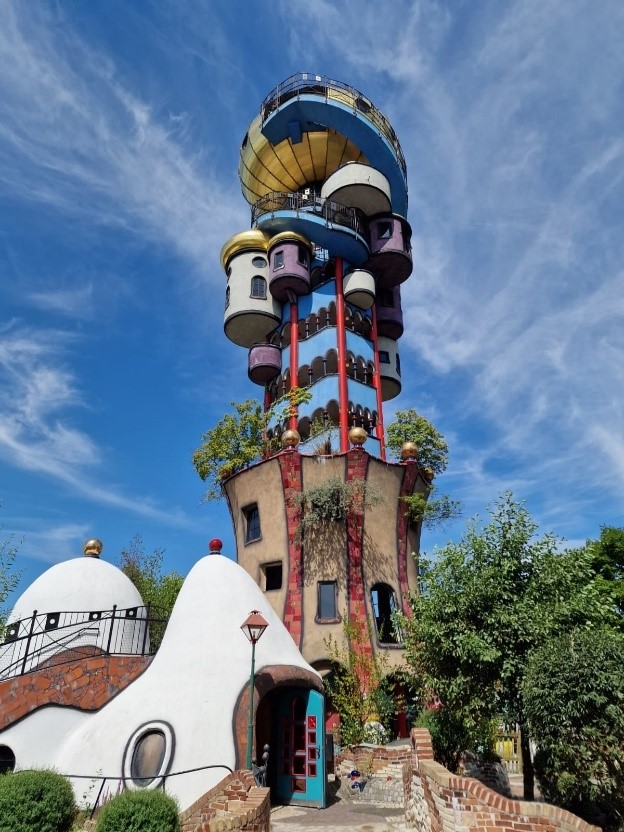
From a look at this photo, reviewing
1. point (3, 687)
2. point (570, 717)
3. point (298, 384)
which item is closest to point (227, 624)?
point (3, 687)

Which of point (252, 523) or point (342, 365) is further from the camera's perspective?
point (342, 365)

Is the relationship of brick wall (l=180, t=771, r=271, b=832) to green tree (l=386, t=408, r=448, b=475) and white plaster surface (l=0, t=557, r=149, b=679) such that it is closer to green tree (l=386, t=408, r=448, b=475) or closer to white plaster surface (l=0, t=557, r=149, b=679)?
white plaster surface (l=0, t=557, r=149, b=679)

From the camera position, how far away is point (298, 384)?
22578 millimetres

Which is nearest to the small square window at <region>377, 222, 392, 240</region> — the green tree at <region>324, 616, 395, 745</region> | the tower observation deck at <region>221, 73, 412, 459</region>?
the tower observation deck at <region>221, 73, 412, 459</region>

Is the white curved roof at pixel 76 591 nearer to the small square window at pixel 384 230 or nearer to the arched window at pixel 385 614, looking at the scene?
the arched window at pixel 385 614

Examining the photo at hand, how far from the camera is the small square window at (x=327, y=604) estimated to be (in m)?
17.2

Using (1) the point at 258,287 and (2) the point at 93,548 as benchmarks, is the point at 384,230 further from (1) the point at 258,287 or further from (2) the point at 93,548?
(2) the point at 93,548

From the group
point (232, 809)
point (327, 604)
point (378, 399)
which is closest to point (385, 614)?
point (327, 604)

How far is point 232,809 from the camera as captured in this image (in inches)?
295

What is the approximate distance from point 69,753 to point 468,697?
24.0 ft

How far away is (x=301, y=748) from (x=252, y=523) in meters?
9.26

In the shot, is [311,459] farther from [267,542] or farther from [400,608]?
[400,608]

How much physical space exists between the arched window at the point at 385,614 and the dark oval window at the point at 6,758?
9.80 meters

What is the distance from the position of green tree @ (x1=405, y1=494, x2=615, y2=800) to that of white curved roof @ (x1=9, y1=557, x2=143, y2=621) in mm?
7197
